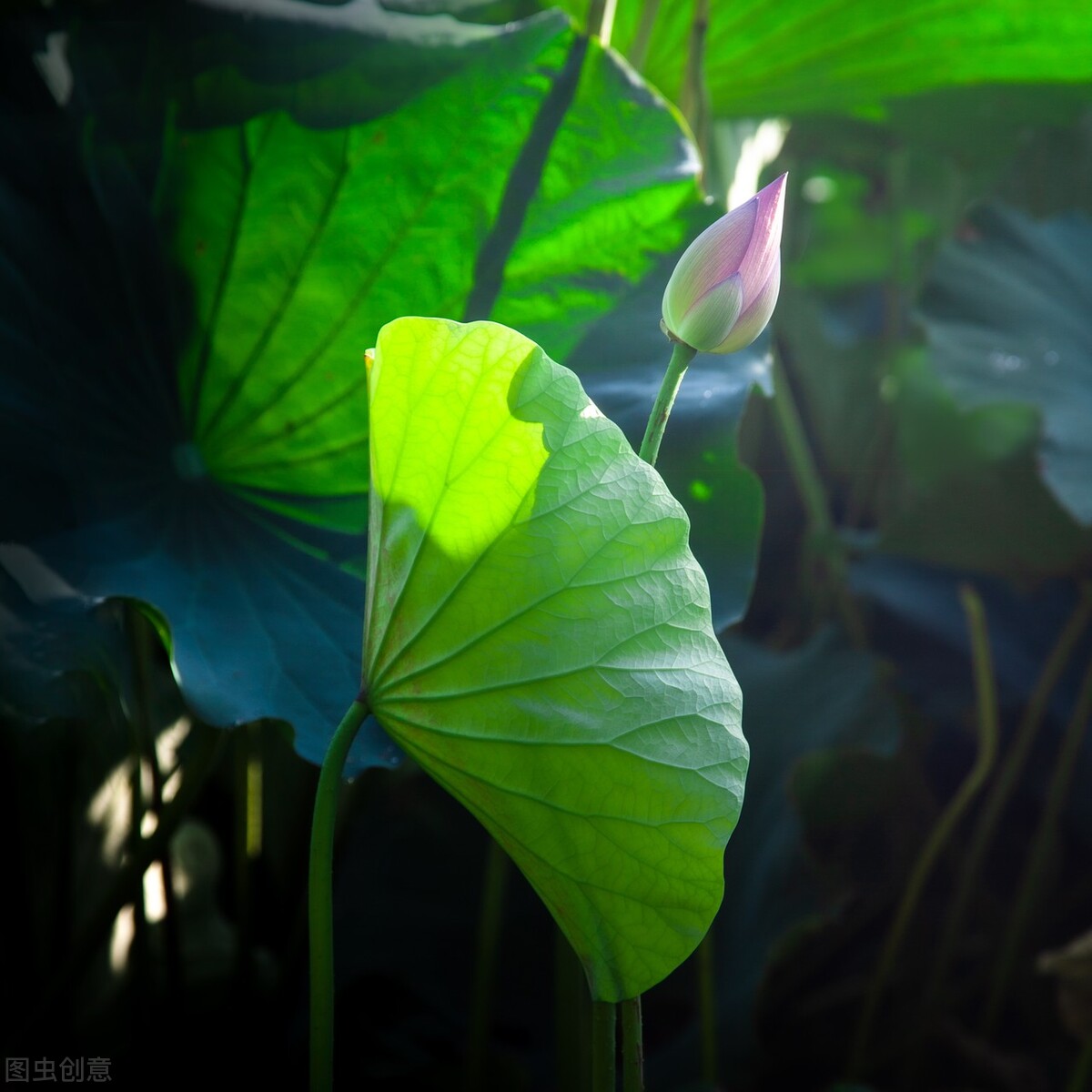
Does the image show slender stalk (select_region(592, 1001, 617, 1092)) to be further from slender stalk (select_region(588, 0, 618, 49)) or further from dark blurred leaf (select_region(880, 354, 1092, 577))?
dark blurred leaf (select_region(880, 354, 1092, 577))

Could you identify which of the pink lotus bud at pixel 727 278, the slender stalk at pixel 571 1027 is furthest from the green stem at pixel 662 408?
the slender stalk at pixel 571 1027

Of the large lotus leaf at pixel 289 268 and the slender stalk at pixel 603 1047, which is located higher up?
the large lotus leaf at pixel 289 268

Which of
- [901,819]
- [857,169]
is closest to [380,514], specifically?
[901,819]

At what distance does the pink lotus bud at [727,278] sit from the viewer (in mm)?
426

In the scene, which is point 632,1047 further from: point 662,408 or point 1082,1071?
point 1082,1071

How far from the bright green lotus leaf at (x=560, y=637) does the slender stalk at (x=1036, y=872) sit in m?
0.81

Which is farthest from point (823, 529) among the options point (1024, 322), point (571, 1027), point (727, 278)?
point (727, 278)

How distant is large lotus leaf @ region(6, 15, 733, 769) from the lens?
0.63 metres

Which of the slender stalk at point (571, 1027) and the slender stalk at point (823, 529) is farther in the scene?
the slender stalk at point (823, 529)

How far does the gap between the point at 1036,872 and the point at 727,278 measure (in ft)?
2.94

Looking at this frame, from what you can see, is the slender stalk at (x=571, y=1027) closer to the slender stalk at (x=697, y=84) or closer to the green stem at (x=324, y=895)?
the green stem at (x=324, y=895)

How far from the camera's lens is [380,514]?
43 centimetres

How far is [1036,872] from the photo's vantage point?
106cm

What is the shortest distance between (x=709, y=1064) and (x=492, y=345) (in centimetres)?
69
